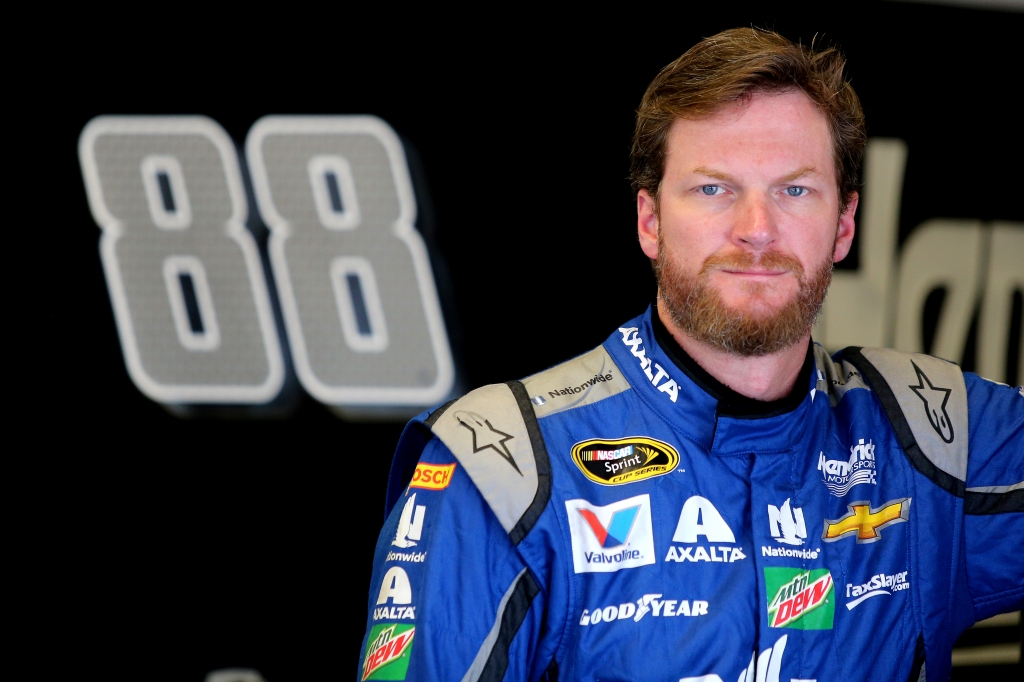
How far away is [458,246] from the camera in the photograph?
222 cm

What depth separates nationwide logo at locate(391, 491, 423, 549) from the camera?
1235 mm

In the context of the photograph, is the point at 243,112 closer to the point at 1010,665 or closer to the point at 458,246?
the point at 458,246

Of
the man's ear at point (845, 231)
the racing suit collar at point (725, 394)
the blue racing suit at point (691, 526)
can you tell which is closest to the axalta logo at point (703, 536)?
the blue racing suit at point (691, 526)

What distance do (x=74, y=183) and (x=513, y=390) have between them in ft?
4.08

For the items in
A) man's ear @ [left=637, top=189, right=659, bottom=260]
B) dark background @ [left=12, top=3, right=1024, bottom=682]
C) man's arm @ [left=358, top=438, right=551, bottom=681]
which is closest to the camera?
man's arm @ [left=358, top=438, right=551, bottom=681]

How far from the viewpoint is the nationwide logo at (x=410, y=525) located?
1235 millimetres

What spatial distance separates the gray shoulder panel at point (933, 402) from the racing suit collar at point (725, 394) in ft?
0.52

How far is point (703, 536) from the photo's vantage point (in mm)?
1235

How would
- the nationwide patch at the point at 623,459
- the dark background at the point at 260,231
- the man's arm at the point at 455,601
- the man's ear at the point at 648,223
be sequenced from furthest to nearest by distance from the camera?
the dark background at the point at 260,231 → the man's ear at the point at 648,223 → the nationwide patch at the point at 623,459 → the man's arm at the point at 455,601

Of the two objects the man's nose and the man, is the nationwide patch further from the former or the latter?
the man's nose

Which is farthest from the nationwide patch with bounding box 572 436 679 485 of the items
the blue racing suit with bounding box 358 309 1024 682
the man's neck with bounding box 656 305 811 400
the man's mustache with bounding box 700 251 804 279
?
the man's mustache with bounding box 700 251 804 279

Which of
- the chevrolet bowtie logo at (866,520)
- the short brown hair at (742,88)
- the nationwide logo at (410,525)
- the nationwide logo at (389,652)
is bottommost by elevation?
the nationwide logo at (389,652)

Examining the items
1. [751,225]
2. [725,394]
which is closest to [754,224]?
[751,225]

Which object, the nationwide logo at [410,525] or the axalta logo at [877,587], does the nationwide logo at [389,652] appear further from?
the axalta logo at [877,587]
